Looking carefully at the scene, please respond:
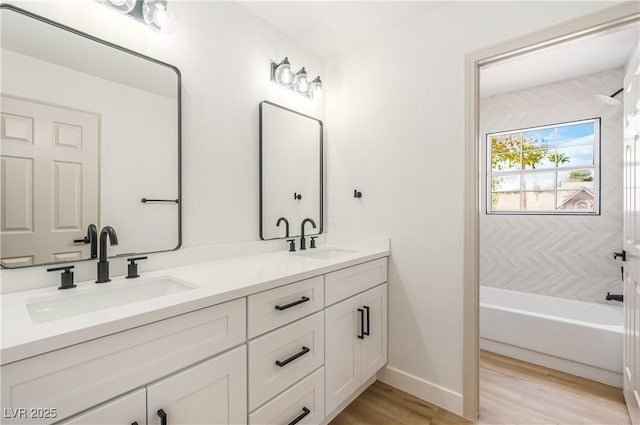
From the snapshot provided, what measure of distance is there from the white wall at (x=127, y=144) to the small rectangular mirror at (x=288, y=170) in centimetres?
59

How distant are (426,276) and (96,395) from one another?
1689 millimetres

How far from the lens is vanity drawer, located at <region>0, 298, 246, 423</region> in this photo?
0.66 metres

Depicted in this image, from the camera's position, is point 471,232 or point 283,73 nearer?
point 471,232

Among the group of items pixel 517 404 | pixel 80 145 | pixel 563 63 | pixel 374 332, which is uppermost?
pixel 563 63

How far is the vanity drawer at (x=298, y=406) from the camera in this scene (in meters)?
1.18

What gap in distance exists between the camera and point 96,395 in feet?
2.48

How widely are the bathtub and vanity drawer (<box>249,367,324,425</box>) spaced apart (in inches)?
68.2

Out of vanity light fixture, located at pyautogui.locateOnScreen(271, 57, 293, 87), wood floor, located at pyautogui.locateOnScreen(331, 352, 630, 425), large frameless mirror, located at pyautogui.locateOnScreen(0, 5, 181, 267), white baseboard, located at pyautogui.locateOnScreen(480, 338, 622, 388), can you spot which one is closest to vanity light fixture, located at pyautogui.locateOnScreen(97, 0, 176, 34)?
large frameless mirror, located at pyautogui.locateOnScreen(0, 5, 181, 267)

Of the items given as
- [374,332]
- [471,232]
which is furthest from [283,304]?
[471,232]

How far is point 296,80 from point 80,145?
1402 millimetres

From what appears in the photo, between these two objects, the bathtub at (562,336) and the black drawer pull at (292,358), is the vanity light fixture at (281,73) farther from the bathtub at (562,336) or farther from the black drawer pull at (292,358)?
the bathtub at (562,336)

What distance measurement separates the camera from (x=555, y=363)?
A: 2.20m

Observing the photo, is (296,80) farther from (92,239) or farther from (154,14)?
(92,239)

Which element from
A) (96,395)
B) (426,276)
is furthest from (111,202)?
(426,276)
